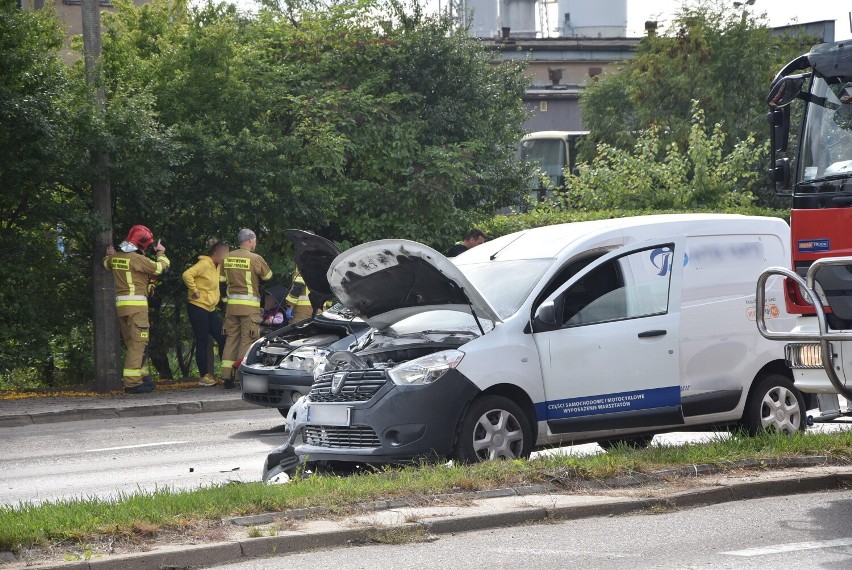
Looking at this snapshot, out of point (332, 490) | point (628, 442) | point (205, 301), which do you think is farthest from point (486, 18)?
point (332, 490)

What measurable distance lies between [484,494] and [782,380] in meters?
3.83

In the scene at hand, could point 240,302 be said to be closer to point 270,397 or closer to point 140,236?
point 140,236

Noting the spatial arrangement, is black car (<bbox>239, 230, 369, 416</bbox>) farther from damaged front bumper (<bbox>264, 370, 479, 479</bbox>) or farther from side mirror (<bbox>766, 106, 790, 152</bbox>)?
side mirror (<bbox>766, 106, 790, 152</bbox>)

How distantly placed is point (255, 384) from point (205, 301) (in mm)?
4978

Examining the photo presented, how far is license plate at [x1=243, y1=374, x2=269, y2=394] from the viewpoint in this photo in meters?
13.6

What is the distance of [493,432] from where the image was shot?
30.0 ft

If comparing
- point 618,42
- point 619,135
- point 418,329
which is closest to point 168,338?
point 418,329

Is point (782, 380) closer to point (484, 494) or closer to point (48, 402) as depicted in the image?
point (484, 494)

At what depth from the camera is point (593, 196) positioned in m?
30.0

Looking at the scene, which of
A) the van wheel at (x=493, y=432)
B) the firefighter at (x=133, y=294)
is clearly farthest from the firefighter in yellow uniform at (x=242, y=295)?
the van wheel at (x=493, y=432)

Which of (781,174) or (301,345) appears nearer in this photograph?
(781,174)

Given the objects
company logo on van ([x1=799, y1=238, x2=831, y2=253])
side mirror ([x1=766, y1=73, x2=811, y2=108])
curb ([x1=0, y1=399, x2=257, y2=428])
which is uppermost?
side mirror ([x1=766, y1=73, x2=811, y2=108])

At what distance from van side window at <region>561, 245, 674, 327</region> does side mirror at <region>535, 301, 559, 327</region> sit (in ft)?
0.52

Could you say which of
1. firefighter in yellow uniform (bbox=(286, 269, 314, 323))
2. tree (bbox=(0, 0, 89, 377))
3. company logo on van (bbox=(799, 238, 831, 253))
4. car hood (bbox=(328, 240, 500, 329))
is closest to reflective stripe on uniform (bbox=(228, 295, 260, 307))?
firefighter in yellow uniform (bbox=(286, 269, 314, 323))
